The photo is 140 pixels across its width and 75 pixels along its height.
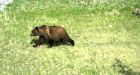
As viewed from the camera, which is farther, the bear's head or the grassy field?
the bear's head

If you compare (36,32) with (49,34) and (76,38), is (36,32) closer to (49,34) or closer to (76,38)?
(49,34)

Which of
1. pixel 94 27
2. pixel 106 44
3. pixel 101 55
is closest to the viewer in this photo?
pixel 101 55

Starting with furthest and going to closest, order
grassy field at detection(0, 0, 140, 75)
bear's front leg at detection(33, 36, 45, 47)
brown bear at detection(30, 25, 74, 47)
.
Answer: bear's front leg at detection(33, 36, 45, 47)
brown bear at detection(30, 25, 74, 47)
grassy field at detection(0, 0, 140, 75)

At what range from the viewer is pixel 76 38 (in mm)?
19109

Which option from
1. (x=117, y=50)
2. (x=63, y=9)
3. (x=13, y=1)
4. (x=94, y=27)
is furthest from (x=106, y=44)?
(x=13, y=1)

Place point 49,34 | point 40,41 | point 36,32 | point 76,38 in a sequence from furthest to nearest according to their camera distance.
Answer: point 76,38, point 40,41, point 36,32, point 49,34

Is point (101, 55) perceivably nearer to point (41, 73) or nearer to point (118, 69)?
point (118, 69)

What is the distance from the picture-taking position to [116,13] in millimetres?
23547

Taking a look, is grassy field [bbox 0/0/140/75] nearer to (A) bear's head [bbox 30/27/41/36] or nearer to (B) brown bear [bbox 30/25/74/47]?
(B) brown bear [bbox 30/25/74/47]

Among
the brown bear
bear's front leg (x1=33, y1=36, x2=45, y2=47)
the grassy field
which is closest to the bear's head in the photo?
the brown bear

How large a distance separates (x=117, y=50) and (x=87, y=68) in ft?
7.78

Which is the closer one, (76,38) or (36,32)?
(36,32)

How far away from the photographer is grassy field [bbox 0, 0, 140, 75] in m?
15.8

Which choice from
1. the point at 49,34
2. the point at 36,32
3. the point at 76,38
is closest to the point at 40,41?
the point at 36,32
